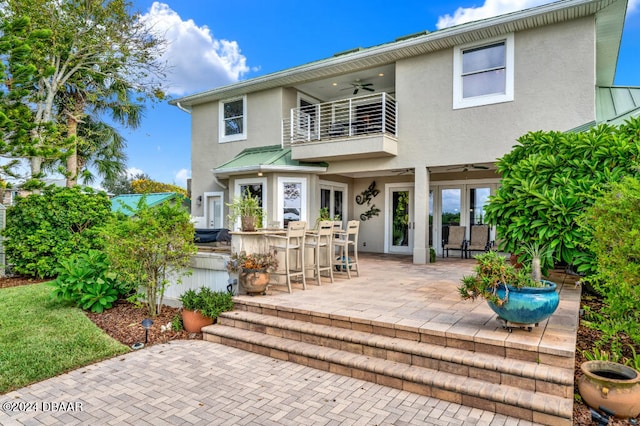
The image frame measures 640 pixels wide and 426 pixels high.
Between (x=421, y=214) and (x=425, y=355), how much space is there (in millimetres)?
7005

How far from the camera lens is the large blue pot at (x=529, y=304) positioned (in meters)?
3.83

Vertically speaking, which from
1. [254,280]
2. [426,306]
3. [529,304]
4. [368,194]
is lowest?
[426,306]

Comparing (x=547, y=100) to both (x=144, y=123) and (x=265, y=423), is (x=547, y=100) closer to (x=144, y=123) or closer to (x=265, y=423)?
(x=265, y=423)

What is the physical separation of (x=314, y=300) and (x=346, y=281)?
1.92m

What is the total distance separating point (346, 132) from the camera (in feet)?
39.1

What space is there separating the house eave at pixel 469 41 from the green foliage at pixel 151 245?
7.07m

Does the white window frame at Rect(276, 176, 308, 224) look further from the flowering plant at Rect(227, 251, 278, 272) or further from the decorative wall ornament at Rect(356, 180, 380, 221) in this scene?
the flowering plant at Rect(227, 251, 278, 272)

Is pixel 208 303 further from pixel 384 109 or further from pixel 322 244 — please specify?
pixel 384 109

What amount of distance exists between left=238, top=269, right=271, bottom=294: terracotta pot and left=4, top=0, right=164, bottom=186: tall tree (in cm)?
988

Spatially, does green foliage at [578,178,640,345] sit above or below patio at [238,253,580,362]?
above

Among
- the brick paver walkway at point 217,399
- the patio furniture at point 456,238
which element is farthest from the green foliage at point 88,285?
the patio furniture at point 456,238

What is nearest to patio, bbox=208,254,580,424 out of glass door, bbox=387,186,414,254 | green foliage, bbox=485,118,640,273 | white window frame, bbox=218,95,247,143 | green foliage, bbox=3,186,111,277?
green foliage, bbox=485,118,640,273

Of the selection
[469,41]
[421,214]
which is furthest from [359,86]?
[421,214]

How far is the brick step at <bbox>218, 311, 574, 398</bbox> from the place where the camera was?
338cm
